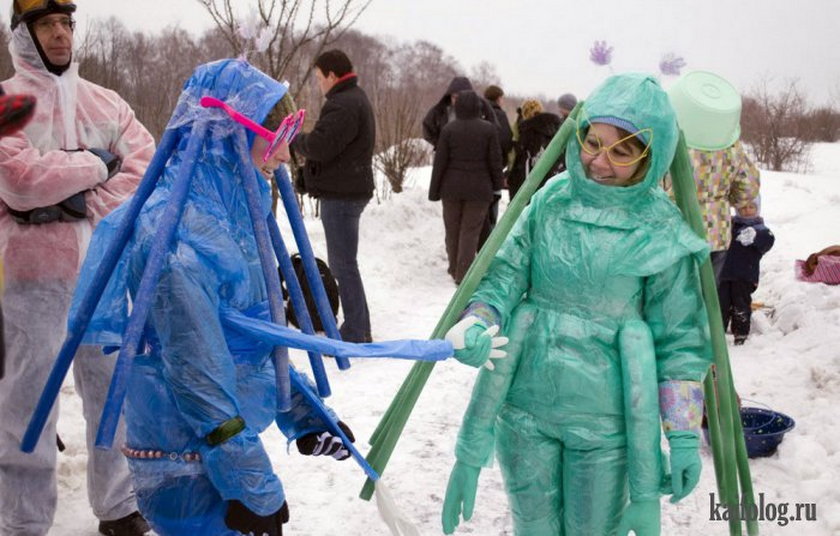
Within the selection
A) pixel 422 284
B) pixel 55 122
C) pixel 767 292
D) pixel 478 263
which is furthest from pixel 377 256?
pixel 478 263

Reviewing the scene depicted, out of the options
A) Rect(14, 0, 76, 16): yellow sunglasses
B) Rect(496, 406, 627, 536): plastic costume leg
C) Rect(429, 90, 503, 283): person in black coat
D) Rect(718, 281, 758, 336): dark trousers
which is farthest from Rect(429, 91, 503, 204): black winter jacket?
Rect(496, 406, 627, 536): plastic costume leg

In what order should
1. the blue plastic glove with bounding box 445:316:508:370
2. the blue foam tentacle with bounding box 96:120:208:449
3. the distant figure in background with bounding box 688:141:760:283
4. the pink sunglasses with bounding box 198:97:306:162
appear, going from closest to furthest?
1. the blue foam tentacle with bounding box 96:120:208:449
2. the pink sunglasses with bounding box 198:97:306:162
3. the blue plastic glove with bounding box 445:316:508:370
4. the distant figure in background with bounding box 688:141:760:283

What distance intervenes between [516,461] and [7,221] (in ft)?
6.53

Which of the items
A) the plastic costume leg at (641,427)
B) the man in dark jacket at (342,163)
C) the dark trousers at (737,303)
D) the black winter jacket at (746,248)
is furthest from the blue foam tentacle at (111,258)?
the dark trousers at (737,303)

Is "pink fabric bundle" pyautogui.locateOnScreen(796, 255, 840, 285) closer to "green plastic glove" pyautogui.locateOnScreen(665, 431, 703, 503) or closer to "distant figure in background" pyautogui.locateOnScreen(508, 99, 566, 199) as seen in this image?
"distant figure in background" pyautogui.locateOnScreen(508, 99, 566, 199)

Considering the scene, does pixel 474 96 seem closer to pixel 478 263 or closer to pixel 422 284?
pixel 422 284

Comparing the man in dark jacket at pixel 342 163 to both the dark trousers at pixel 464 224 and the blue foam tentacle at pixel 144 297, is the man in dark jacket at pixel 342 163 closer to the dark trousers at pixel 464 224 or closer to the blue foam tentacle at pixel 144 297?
the dark trousers at pixel 464 224

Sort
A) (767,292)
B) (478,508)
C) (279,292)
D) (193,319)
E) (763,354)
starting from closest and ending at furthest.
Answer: (193,319)
(279,292)
(478,508)
(763,354)
(767,292)

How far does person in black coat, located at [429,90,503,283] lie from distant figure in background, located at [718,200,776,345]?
241cm

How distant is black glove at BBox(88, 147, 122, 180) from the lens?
3.05 metres

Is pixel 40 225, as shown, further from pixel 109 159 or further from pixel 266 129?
pixel 266 129

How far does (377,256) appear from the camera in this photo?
877cm

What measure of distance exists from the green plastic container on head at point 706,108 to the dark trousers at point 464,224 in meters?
4.01

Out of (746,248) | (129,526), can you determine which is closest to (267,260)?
(129,526)
